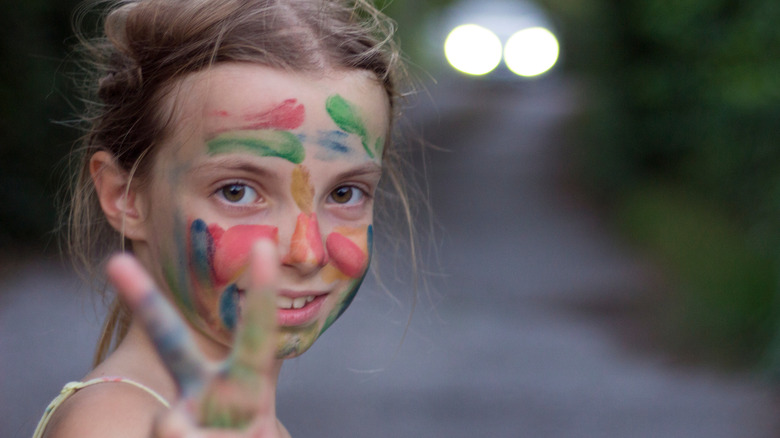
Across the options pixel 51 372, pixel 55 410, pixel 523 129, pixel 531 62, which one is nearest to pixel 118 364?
pixel 55 410

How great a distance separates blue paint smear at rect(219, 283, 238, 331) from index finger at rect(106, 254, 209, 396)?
1.64 ft

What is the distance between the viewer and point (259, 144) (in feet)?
4.37

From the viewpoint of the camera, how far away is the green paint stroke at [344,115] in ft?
4.58

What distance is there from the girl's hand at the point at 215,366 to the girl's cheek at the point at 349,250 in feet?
1.84

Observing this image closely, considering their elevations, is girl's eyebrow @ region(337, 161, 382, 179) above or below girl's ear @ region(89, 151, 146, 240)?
above

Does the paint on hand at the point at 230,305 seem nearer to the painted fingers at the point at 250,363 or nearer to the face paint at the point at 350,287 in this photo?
the face paint at the point at 350,287

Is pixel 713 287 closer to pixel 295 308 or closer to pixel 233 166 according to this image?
pixel 295 308

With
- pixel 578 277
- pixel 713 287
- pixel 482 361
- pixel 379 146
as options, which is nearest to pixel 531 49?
pixel 578 277

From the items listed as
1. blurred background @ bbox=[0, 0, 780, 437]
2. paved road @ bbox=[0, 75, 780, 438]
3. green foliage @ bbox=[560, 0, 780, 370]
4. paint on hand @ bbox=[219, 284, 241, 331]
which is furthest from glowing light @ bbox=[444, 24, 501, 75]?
paint on hand @ bbox=[219, 284, 241, 331]

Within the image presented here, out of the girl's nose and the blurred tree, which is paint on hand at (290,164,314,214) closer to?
the girl's nose

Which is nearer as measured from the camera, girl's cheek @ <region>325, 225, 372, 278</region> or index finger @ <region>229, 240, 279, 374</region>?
index finger @ <region>229, 240, 279, 374</region>

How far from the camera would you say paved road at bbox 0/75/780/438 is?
14.6ft

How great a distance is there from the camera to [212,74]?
1364mm

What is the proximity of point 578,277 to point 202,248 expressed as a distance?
20.2 feet
